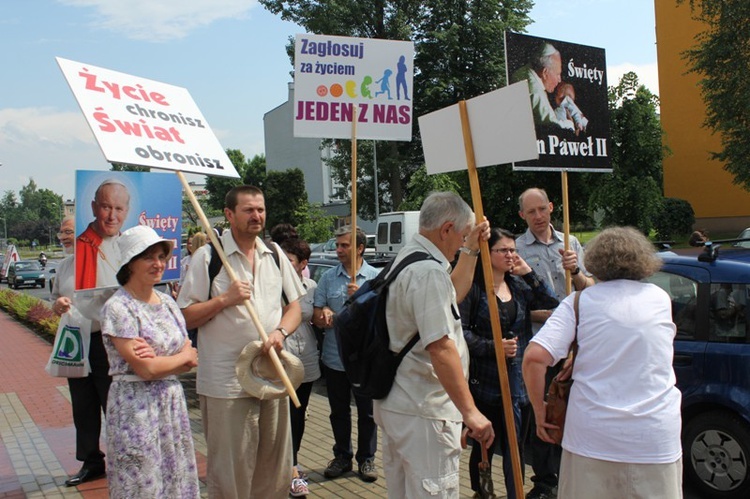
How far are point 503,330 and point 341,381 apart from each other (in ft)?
5.18

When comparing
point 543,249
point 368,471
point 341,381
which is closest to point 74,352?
point 341,381

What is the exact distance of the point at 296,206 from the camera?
48531mm

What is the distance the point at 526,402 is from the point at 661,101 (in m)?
35.6

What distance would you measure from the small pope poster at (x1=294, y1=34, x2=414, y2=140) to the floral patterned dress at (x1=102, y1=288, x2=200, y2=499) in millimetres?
2248

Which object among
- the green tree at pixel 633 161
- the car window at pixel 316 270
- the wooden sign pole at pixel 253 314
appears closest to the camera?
the wooden sign pole at pixel 253 314

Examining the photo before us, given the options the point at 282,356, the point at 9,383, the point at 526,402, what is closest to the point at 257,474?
the point at 282,356

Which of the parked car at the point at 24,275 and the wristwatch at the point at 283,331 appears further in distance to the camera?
the parked car at the point at 24,275

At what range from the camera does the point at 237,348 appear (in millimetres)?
3881

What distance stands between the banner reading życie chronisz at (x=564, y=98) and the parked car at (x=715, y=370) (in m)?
1.08

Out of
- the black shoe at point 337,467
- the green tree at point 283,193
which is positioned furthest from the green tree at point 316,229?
the black shoe at point 337,467

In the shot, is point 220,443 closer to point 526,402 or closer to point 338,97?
point 526,402

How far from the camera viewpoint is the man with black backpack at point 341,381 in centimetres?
520

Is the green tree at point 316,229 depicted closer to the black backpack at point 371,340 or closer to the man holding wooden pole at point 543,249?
the man holding wooden pole at point 543,249

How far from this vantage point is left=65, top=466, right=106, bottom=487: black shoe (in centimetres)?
522
